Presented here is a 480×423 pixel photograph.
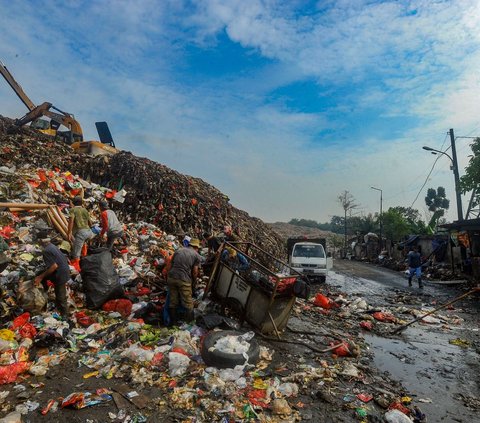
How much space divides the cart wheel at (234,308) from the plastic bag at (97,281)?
79.3 inches

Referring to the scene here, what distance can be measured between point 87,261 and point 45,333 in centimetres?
150

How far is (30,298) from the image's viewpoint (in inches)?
205

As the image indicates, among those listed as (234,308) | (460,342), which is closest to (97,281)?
(234,308)

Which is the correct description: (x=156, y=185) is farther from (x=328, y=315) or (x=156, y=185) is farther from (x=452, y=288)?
(x=452, y=288)

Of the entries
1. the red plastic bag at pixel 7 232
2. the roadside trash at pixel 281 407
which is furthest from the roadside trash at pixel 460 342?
the red plastic bag at pixel 7 232

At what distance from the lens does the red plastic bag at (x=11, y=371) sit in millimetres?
3766

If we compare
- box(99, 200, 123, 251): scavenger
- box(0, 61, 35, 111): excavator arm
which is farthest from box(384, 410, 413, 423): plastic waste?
box(0, 61, 35, 111): excavator arm

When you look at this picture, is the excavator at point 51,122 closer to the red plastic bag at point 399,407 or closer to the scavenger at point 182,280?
the scavenger at point 182,280

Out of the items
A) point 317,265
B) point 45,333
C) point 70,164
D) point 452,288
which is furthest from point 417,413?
point 70,164

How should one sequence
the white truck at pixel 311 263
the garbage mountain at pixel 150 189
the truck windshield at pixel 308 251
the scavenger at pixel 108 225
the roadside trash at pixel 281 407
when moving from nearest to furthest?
the roadside trash at pixel 281 407, the scavenger at pixel 108 225, the garbage mountain at pixel 150 189, the white truck at pixel 311 263, the truck windshield at pixel 308 251

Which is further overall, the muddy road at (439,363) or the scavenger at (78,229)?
the scavenger at (78,229)

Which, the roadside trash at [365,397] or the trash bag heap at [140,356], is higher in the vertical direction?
the trash bag heap at [140,356]

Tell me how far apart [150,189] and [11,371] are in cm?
872

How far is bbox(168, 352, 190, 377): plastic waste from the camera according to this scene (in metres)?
4.14
